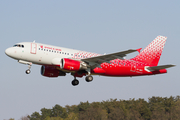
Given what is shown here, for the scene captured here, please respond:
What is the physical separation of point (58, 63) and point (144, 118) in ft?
191

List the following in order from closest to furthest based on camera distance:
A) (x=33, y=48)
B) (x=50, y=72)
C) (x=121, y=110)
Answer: (x=33, y=48)
(x=50, y=72)
(x=121, y=110)

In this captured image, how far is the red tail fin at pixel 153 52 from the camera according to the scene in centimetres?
4584

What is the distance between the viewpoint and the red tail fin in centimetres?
4584

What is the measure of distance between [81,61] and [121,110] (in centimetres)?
5403

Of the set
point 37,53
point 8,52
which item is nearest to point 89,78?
point 37,53

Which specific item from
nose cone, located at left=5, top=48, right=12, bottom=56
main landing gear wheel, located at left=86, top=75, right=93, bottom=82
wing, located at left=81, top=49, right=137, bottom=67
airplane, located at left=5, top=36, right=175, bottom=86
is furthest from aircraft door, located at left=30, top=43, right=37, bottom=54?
main landing gear wheel, located at left=86, top=75, right=93, bottom=82

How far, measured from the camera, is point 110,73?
42.6 meters

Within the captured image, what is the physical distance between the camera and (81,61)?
4019 cm

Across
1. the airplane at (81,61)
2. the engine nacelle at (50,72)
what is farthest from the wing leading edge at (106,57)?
the engine nacelle at (50,72)

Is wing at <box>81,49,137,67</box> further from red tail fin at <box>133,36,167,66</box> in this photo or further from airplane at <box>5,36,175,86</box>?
red tail fin at <box>133,36,167,66</box>

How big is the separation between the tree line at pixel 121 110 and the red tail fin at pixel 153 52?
129 ft

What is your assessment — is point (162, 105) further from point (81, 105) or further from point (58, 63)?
point (58, 63)

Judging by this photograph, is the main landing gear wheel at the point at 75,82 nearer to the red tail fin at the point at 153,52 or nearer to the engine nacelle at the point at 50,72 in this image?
the engine nacelle at the point at 50,72

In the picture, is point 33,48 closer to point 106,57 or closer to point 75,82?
point 75,82
